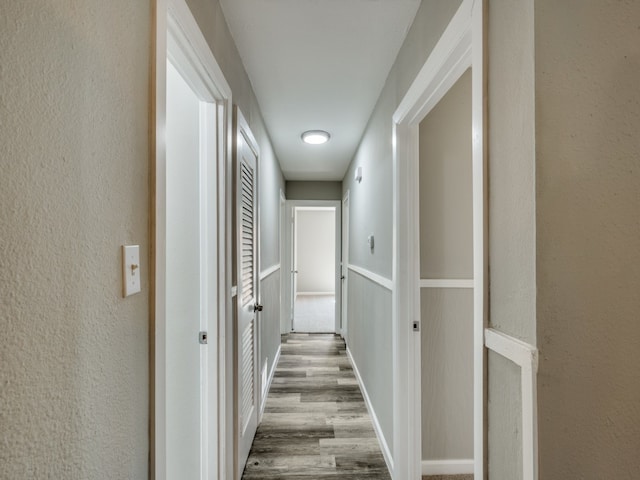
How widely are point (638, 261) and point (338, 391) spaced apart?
8.85 ft

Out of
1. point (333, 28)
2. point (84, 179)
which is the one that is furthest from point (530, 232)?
point (333, 28)

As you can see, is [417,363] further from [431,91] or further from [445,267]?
[431,91]

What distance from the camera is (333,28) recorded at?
60.6 inches

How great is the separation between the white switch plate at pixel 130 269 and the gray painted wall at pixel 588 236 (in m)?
0.86

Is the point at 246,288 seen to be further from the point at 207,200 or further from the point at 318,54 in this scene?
the point at 318,54

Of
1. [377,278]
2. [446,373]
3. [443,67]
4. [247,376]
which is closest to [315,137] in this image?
[377,278]

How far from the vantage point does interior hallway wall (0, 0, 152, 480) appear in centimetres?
44

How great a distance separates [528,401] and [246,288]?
1.61 metres

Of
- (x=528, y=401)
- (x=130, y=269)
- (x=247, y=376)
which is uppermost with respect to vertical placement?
(x=130, y=269)

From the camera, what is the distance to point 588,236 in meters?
0.68

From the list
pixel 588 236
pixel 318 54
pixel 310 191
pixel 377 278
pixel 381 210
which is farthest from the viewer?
pixel 310 191

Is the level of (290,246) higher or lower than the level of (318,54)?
lower

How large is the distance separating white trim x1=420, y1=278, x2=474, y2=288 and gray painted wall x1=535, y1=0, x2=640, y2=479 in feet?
3.78

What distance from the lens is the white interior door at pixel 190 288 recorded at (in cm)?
146
